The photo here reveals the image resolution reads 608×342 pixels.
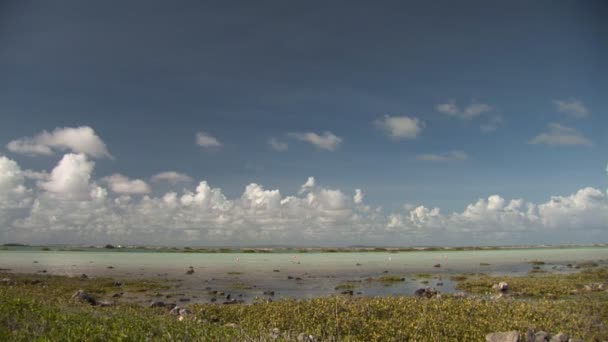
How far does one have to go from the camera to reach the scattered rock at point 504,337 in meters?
16.8

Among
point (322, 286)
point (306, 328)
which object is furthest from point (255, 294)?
point (306, 328)

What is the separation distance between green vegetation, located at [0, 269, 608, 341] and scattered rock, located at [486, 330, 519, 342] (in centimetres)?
79

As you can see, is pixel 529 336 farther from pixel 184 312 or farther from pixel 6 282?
pixel 6 282

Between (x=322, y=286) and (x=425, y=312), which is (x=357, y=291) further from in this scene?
(x=425, y=312)

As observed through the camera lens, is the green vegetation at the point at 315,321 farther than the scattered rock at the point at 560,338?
No

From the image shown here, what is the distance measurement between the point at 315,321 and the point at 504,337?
9.56 meters

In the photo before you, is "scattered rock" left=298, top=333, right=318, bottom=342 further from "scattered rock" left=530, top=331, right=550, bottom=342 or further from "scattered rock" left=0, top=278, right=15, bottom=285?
"scattered rock" left=0, top=278, right=15, bottom=285

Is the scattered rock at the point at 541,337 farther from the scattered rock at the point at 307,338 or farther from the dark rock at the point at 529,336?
the scattered rock at the point at 307,338

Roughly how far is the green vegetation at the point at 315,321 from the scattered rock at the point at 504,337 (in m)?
0.79

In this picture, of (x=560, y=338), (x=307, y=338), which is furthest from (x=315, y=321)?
(x=560, y=338)

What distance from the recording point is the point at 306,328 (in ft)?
68.1

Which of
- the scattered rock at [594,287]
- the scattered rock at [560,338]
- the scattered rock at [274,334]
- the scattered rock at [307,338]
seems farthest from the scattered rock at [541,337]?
the scattered rock at [594,287]

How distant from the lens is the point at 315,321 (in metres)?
21.9

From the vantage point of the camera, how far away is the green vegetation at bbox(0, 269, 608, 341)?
14773 mm
